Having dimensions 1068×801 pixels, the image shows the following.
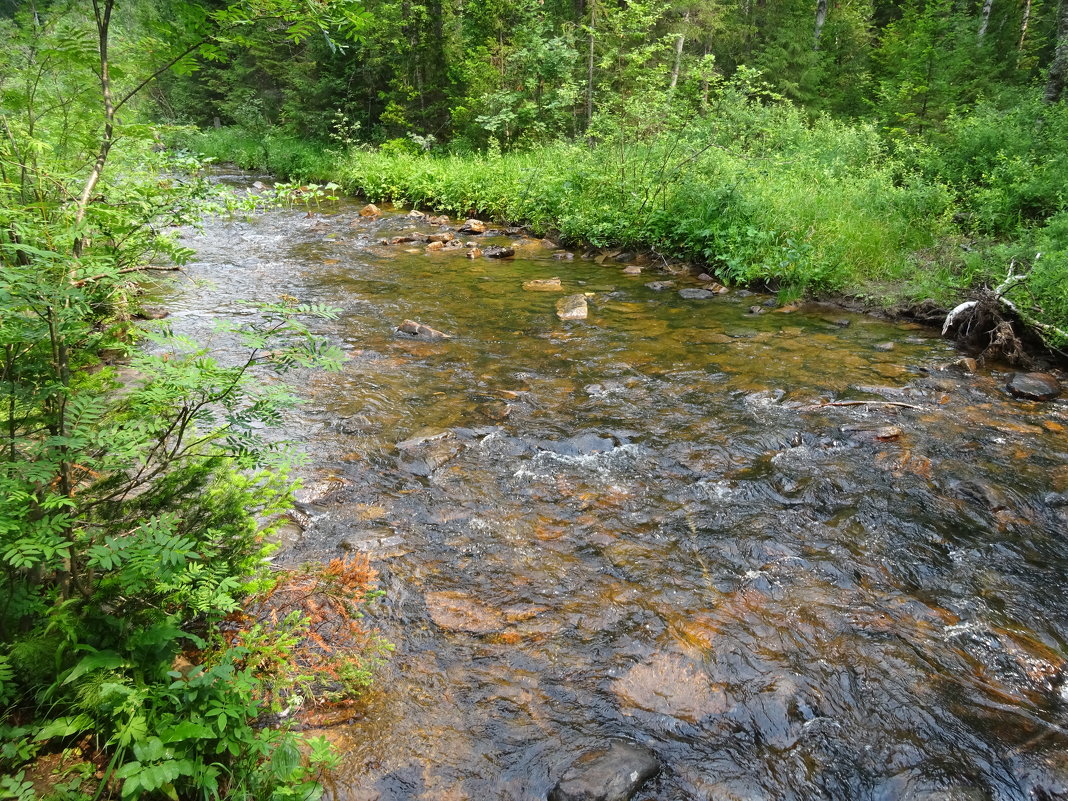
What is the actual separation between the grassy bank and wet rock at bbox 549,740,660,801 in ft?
24.4

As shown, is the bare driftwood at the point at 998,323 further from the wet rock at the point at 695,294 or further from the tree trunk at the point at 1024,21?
the tree trunk at the point at 1024,21

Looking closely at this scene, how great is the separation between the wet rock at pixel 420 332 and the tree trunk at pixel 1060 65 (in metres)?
12.7

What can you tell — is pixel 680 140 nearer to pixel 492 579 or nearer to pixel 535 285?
pixel 535 285

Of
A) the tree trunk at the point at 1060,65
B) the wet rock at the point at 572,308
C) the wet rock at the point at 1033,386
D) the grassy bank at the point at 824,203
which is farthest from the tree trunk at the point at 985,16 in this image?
the wet rock at the point at 572,308

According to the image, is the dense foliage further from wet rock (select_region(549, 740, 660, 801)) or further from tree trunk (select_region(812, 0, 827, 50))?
tree trunk (select_region(812, 0, 827, 50))

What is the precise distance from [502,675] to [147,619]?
64.0 inches

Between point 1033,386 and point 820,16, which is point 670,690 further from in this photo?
point 820,16

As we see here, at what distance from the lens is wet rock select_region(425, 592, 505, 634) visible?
3.33m

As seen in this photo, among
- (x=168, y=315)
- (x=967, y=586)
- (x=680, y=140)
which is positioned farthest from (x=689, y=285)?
(x=168, y=315)

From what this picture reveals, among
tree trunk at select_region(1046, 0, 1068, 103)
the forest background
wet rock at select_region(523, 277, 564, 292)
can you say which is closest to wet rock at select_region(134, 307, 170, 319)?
the forest background

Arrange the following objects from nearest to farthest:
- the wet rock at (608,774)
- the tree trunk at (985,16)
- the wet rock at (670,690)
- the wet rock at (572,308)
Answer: the wet rock at (608,774), the wet rock at (670,690), the wet rock at (572,308), the tree trunk at (985,16)

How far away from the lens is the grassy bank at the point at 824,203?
28.2 feet

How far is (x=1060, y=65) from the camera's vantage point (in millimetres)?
11359

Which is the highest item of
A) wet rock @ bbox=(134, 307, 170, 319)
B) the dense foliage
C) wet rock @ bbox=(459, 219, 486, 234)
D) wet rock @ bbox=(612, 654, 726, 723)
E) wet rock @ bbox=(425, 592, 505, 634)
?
the dense foliage
